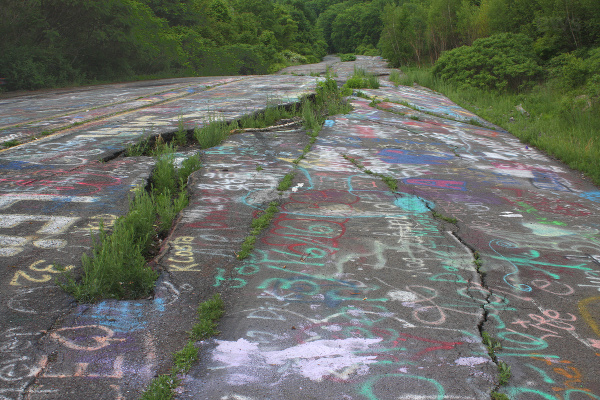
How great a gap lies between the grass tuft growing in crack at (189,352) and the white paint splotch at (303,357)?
0.38ft

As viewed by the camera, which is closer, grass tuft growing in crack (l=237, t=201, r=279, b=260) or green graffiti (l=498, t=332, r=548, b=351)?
green graffiti (l=498, t=332, r=548, b=351)

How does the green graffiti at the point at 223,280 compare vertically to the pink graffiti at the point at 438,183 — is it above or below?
above

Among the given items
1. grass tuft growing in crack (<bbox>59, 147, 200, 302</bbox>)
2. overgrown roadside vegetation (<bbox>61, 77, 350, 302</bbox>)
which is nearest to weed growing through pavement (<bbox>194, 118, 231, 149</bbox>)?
overgrown roadside vegetation (<bbox>61, 77, 350, 302</bbox>)

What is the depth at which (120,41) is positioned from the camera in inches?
744

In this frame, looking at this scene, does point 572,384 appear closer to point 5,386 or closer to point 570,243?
point 570,243

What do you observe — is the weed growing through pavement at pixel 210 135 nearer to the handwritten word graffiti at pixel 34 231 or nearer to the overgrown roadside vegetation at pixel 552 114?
the handwritten word graffiti at pixel 34 231

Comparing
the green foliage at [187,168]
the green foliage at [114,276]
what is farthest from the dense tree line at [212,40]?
the green foliage at [114,276]

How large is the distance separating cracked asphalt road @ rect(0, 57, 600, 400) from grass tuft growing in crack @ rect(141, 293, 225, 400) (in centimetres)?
5

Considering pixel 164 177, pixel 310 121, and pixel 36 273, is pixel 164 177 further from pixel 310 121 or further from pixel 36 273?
pixel 310 121

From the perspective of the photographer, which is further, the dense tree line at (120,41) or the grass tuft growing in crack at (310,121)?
the dense tree line at (120,41)

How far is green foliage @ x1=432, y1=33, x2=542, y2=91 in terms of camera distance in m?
16.0

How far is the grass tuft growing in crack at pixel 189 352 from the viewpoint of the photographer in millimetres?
2143

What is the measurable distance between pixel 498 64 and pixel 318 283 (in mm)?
15828

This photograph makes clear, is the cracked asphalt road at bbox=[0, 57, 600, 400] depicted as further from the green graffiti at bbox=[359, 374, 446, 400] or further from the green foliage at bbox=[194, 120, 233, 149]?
the green foliage at bbox=[194, 120, 233, 149]
